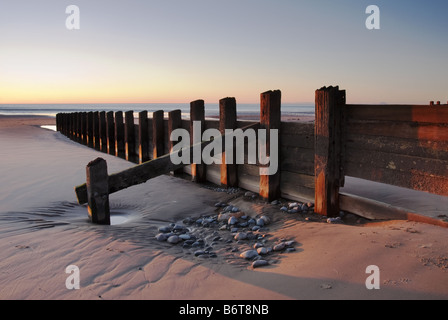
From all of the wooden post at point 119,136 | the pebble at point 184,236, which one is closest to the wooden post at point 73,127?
the wooden post at point 119,136

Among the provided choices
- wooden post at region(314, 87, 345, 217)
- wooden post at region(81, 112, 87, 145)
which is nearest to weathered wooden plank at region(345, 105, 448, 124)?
wooden post at region(314, 87, 345, 217)

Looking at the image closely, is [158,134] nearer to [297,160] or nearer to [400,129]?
[297,160]

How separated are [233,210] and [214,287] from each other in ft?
7.49

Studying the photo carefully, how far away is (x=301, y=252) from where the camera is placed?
10.6 feet

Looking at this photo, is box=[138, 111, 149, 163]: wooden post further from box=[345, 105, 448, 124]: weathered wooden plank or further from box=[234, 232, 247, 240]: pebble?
box=[345, 105, 448, 124]: weathered wooden plank

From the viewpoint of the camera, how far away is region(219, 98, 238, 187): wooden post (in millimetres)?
5656

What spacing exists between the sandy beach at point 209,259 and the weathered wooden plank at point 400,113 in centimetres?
110

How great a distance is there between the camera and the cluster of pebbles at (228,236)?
3321mm

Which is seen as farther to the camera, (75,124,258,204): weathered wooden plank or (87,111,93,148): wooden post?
(87,111,93,148): wooden post

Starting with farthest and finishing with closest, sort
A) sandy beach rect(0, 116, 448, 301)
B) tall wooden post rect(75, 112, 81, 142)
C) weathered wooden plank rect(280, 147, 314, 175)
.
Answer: tall wooden post rect(75, 112, 81, 142) → weathered wooden plank rect(280, 147, 314, 175) → sandy beach rect(0, 116, 448, 301)

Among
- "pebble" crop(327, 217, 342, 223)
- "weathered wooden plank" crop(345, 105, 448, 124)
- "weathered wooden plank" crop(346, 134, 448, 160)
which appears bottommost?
"pebble" crop(327, 217, 342, 223)

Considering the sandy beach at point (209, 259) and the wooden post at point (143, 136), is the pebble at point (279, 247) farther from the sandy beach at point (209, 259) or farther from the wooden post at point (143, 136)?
the wooden post at point (143, 136)

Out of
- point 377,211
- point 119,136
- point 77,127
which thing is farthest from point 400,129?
point 77,127
